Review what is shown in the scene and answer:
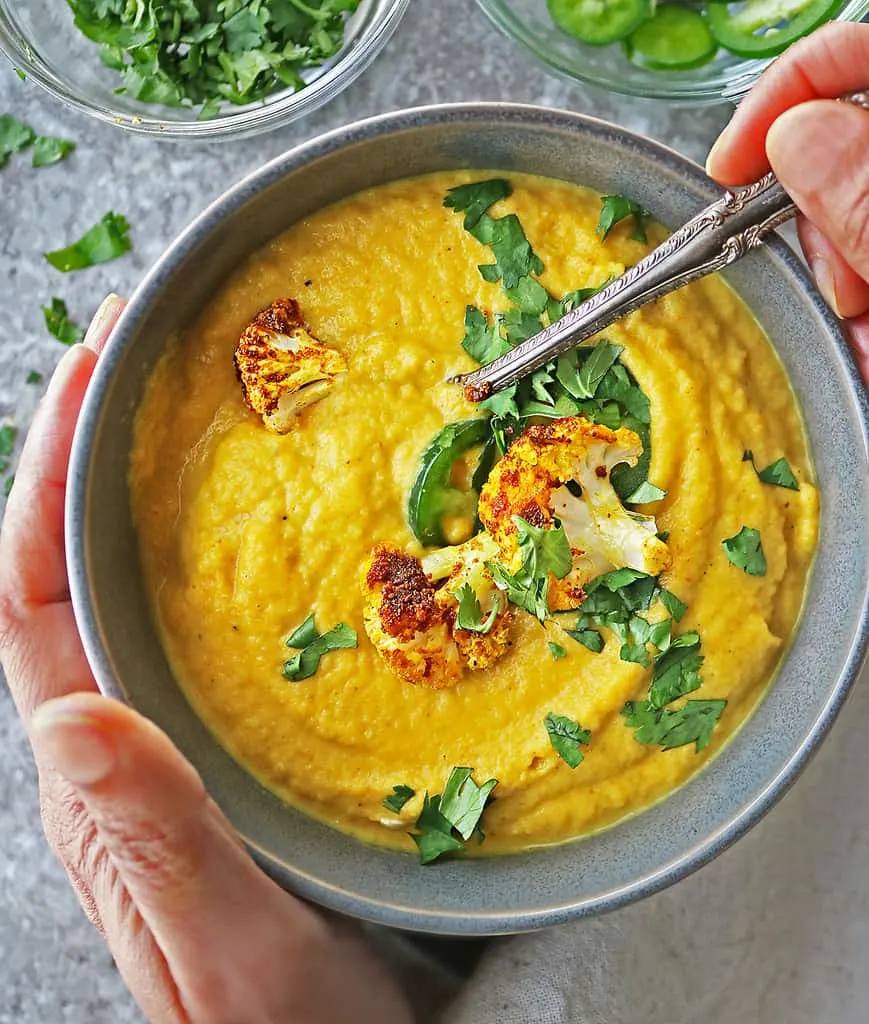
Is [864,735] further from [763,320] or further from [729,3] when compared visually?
[729,3]

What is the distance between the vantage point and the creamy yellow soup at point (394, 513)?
8.71 feet

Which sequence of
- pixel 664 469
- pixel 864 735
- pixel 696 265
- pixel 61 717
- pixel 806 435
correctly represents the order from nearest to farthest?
1. pixel 61 717
2. pixel 696 265
3. pixel 664 469
4. pixel 806 435
5. pixel 864 735

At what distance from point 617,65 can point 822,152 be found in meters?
1.16

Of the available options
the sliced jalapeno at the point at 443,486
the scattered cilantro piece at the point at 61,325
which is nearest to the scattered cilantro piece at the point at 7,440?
the scattered cilantro piece at the point at 61,325

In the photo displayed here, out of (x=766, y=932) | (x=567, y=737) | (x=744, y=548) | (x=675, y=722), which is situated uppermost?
(x=744, y=548)

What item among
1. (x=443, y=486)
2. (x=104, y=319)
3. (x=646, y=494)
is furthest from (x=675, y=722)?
(x=104, y=319)

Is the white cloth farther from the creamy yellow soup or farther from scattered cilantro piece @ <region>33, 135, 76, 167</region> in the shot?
scattered cilantro piece @ <region>33, 135, 76, 167</region>

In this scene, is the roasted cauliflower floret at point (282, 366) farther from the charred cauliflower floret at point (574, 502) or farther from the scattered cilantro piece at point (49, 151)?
the scattered cilantro piece at point (49, 151)

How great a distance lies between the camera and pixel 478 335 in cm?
270

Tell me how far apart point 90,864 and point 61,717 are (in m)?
1.01

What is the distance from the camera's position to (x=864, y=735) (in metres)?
3.23

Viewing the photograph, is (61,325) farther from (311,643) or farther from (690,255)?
(690,255)

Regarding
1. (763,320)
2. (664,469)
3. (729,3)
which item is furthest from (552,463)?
(729,3)

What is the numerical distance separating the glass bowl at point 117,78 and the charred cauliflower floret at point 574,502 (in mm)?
1303
